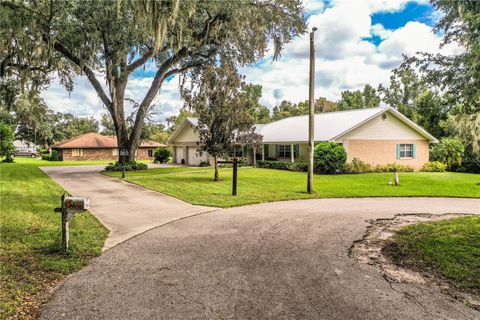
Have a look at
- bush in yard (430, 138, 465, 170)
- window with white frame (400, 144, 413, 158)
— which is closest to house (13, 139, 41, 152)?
window with white frame (400, 144, 413, 158)

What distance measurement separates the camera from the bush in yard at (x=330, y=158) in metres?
21.7

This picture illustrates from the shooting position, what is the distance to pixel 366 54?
16266 millimetres

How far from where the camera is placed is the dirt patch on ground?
434cm

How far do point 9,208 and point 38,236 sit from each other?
13.4 ft

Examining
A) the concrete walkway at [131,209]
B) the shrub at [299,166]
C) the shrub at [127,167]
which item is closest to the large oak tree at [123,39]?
the shrub at [127,167]

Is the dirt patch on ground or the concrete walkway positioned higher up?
the concrete walkway

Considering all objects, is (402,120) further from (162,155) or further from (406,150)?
(162,155)

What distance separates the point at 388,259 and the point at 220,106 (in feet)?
38.2

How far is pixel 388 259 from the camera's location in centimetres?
567

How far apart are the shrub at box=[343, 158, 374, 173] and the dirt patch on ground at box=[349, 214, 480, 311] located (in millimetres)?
13702

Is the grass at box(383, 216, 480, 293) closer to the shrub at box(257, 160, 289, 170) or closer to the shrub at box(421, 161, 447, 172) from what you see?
the shrub at box(257, 160, 289, 170)

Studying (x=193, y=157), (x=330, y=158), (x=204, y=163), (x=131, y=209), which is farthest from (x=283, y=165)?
(x=131, y=209)

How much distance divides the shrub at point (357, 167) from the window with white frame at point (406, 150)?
11.2 ft

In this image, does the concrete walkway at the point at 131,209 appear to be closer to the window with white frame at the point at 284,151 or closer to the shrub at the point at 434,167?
the window with white frame at the point at 284,151
